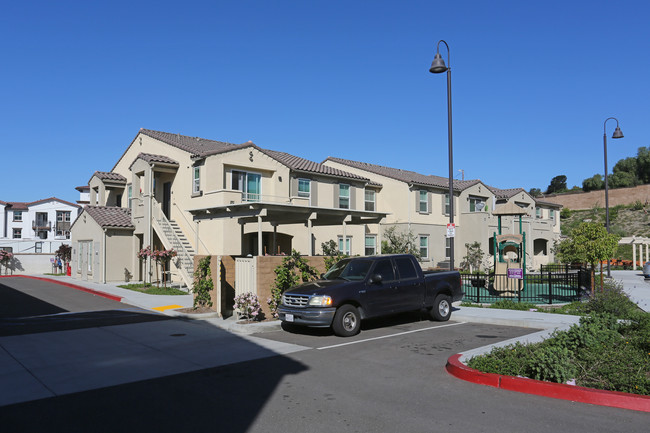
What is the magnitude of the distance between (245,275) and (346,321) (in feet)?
11.8

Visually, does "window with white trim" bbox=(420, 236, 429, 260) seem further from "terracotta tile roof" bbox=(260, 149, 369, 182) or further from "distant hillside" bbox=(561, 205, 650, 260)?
"distant hillside" bbox=(561, 205, 650, 260)

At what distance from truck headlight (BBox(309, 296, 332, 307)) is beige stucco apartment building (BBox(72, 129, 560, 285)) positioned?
17.5 ft

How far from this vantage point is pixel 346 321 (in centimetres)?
1141

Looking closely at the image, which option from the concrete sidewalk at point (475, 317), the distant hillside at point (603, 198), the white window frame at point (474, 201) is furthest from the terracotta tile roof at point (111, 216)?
the distant hillside at point (603, 198)

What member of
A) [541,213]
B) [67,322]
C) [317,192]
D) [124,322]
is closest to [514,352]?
[124,322]

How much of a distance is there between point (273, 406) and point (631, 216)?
73751 millimetres

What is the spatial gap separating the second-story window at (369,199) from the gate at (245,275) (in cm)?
1885

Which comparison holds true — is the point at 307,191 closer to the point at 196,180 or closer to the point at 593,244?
the point at 196,180

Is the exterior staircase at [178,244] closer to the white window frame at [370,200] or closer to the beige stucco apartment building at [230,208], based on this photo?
the beige stucco apartment building at [230,208]

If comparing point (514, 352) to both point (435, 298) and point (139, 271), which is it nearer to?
point (435, 298)

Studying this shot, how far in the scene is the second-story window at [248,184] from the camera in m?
24.8

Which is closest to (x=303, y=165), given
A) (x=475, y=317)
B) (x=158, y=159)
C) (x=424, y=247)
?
(x=158, y=159)

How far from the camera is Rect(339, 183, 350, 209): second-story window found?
2988 centimetres

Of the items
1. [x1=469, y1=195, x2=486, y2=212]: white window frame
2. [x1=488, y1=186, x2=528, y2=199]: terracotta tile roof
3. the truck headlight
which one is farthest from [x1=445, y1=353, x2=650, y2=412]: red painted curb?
[x1=488, y1=186, x2=528, y2=199]: terracotta tile roof
